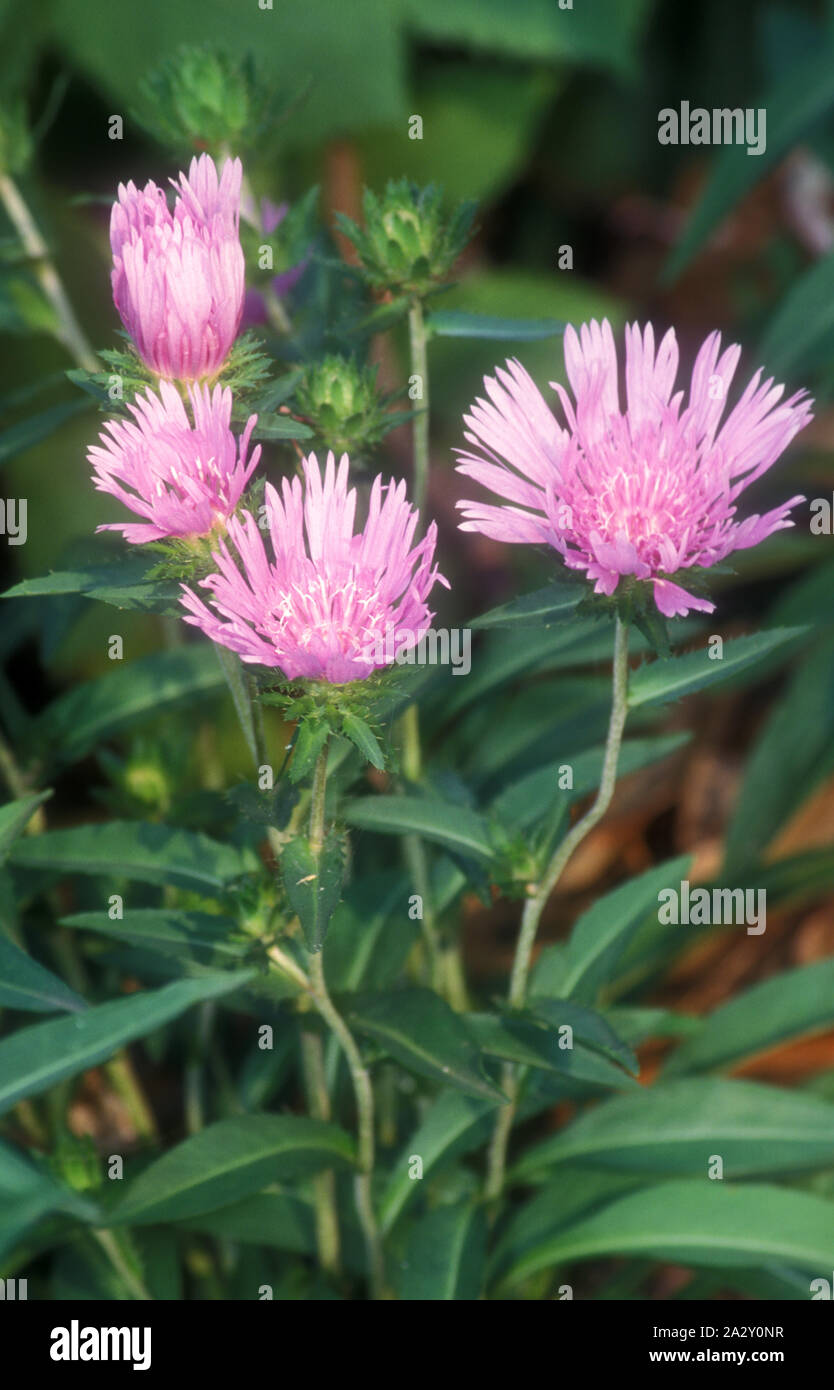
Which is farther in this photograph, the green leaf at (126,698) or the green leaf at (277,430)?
the green leaf at (126,698)

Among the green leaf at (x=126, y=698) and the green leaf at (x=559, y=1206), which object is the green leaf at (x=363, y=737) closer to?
the green leaf at (x=126, y=698)

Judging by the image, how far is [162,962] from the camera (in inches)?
39.9

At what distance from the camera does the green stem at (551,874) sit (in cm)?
85

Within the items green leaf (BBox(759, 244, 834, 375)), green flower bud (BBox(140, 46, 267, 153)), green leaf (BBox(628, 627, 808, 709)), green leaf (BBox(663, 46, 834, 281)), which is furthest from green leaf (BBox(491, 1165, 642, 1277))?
green leaf (BBox(663, 46, 834, 281))

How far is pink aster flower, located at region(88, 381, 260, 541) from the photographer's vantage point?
0.77m

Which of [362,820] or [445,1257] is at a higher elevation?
[362,820]

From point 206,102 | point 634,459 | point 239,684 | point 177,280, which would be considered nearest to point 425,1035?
point 239,684

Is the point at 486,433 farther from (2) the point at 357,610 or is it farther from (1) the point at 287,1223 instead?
(1) the point at 287,1223

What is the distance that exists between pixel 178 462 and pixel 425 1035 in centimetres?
42

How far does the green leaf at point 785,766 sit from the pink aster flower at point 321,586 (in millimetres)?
924

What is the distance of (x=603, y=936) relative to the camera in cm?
109

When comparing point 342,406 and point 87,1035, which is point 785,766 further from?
point 87,1035

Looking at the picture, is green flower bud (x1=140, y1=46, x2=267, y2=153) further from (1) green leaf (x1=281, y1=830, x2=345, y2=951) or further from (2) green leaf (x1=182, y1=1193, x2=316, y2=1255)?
(2) green leaf (x1=182, y1=1193, x2=316, y2=1255)

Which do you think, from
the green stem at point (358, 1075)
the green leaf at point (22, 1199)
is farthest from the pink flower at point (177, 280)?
the green leaf at point (22, 1199)
